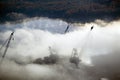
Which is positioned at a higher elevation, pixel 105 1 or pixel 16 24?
pixel 105 1

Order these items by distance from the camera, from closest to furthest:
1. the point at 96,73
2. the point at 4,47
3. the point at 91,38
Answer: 1. the point at 4,47
2. the point at 91,38
3. the point at 96,73

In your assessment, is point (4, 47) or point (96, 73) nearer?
point (4, 47)

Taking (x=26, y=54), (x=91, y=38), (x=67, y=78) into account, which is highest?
(x=91, y=38)

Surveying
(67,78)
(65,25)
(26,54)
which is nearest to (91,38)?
(65,25)

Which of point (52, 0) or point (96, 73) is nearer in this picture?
point (52, 0)

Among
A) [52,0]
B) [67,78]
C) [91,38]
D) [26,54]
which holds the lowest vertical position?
[67,78]

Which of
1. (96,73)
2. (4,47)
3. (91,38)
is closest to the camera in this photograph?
(4,47)

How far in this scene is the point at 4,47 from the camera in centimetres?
1600

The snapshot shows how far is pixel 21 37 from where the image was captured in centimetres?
1638

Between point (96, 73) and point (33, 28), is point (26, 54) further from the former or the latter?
point (96, 73)

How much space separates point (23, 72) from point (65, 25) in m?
5.12

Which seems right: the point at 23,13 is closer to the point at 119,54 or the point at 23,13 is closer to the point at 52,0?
the point at 52,0

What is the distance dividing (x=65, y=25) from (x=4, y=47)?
4.84 meters

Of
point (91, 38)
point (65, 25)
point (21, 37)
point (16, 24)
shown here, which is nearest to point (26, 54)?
point (21, 37)
